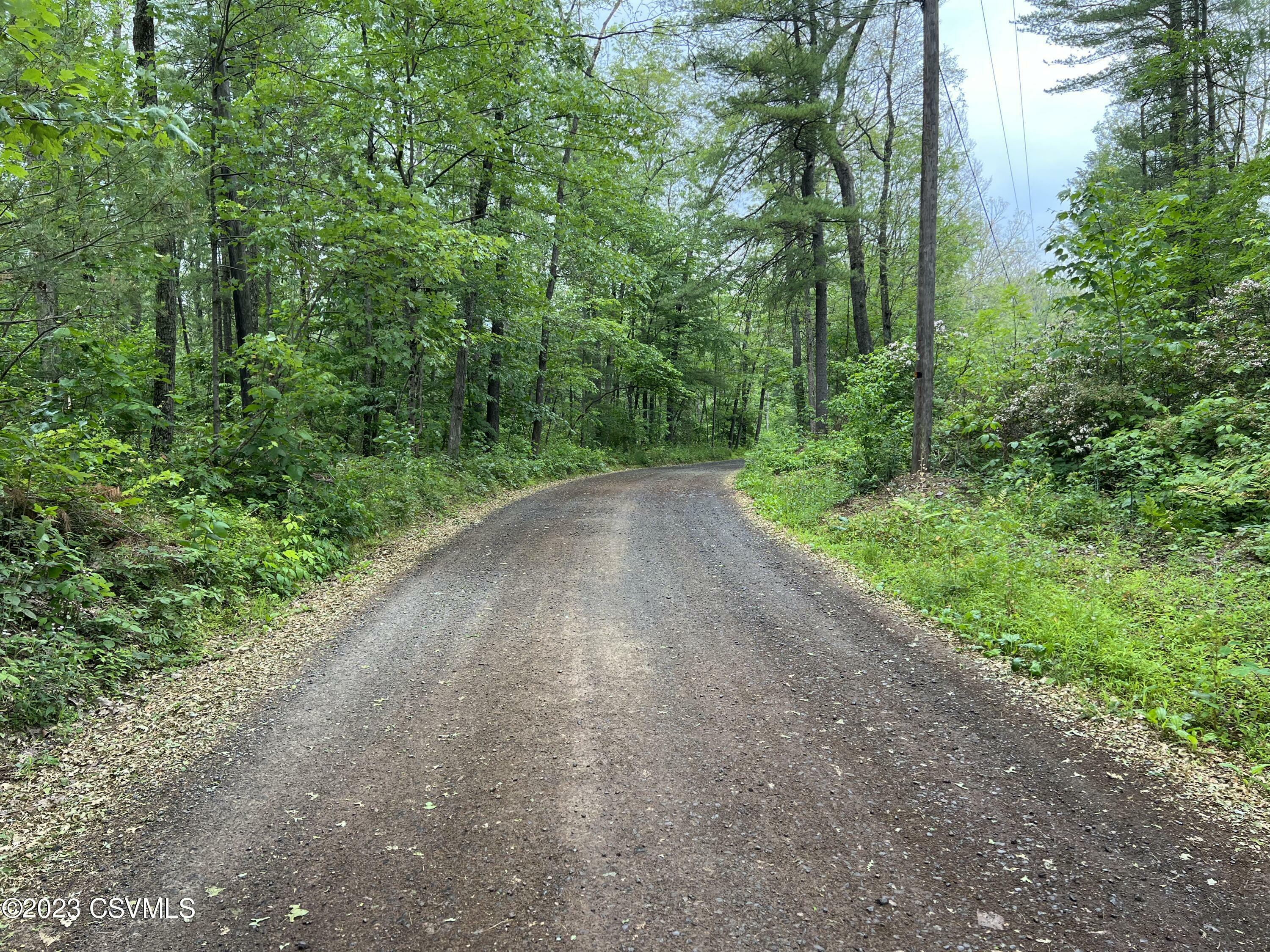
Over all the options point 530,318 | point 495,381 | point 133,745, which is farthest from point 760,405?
point 133,745

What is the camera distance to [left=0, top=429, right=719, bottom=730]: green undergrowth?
3.94m

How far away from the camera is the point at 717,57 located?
538 inches

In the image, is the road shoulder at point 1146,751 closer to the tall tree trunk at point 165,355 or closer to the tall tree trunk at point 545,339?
the tall tree trunk at point 165,355

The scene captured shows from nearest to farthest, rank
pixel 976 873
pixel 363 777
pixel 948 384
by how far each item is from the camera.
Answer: pixel 976 873 → pixel 363 777 → pixel 948 384

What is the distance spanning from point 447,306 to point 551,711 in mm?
7232

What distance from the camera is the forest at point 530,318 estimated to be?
450cm

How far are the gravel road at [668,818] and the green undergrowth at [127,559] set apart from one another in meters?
1.20

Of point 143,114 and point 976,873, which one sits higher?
point 143,114

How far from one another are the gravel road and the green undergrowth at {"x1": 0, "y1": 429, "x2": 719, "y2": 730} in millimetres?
1196

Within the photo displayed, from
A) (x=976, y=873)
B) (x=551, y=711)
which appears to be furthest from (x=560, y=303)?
(x=976, y=873)

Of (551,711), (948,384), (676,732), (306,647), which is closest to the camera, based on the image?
(676,732)

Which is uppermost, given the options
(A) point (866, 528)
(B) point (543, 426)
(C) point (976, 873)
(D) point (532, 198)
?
(D) point (532, 198)

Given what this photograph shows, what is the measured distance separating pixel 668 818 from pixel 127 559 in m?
4.83

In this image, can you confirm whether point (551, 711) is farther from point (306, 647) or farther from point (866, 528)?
point (866, 528)
